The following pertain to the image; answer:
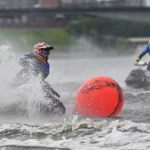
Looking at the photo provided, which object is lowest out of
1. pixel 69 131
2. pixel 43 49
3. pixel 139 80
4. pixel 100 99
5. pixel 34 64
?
pixel 69 131

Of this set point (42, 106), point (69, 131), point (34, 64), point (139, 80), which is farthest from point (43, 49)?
point (139, 80)

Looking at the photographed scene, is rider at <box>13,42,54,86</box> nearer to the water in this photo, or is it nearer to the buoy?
the water

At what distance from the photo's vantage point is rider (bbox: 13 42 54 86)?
12367mm

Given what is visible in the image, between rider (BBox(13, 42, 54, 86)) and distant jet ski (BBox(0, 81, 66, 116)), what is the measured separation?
1.37 ft

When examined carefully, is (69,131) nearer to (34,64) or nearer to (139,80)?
(34,64)

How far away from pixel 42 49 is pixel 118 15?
4639cm

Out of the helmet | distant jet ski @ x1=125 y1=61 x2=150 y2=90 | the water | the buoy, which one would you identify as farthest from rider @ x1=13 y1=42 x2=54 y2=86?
distant jet ski @ x1=125 y1=61 x2=150 y2=90

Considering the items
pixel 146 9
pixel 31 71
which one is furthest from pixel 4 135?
pixel 146 9

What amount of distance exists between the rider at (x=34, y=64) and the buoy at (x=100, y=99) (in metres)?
1.47

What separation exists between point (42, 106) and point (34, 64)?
118 cm

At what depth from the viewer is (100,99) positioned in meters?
11.0

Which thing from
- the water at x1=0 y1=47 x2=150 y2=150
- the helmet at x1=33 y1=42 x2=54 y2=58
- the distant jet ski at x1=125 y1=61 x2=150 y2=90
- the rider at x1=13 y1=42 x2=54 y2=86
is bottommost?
the water at x1=0 y1=47 x2=150 y2=150

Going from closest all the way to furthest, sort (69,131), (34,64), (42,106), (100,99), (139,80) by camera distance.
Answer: (69,131) < (100,99) < (42,106) < (34,64) < (139,80)

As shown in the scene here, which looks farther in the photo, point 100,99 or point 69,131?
point 100,99
